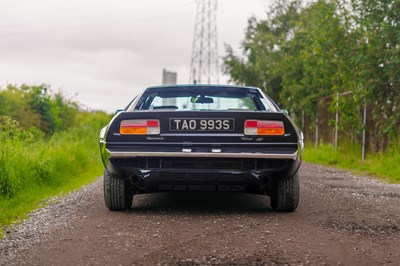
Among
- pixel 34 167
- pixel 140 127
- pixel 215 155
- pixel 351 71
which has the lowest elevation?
pixel 34 167

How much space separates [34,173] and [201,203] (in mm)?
3119

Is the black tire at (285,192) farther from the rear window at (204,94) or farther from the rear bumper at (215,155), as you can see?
the rear window at (204,94)

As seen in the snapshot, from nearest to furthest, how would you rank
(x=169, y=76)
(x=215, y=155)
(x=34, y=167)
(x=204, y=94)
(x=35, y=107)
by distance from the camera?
1. (x=215, y=155)
2. (x=204, y=94)
3. (x=34, y=167)
4. (x=35, y=107)
5. (x=169, y=76)

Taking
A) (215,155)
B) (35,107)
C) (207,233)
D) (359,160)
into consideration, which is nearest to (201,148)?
(215,155)

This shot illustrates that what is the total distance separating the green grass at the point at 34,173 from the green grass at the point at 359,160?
5.41 m

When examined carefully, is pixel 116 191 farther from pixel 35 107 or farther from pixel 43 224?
pixel 35 107

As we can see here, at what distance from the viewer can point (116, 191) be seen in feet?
19.6

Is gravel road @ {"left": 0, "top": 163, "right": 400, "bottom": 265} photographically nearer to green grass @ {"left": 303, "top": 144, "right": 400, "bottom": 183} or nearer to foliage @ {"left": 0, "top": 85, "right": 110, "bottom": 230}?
foliage @ {"left": 0, "top": 85, "right": 110, "bottom": 230}

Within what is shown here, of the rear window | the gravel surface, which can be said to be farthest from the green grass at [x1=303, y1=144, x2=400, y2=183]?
the gravel surface

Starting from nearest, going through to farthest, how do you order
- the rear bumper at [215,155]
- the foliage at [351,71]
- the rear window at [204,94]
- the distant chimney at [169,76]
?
the rear bumper at [215,155] < the rear window at [204,94] < the foliage at [351,71] < the distant chimney at [169,76]

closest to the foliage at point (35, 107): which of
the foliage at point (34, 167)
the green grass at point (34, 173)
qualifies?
the foliage at point (34, 167)

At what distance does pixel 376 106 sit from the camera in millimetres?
Result: 14312

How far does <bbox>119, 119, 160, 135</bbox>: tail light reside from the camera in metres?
5.64

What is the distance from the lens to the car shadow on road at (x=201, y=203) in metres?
6.30
